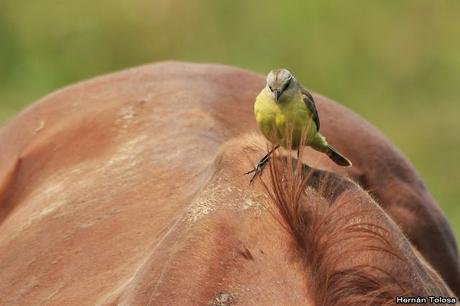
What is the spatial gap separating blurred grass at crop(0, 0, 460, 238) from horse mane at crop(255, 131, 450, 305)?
19.7 ft

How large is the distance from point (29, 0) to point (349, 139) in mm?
6516

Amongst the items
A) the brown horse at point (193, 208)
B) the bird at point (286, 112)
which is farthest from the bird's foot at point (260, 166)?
the bird at point (286, 112)

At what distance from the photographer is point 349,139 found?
3623mm

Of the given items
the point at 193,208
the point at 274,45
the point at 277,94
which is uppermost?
the point at 277,94

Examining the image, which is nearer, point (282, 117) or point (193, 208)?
point (193, 208)

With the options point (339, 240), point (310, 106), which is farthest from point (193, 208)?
point (310, 106)

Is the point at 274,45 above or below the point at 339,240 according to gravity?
below

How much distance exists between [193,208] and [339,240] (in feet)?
1.09

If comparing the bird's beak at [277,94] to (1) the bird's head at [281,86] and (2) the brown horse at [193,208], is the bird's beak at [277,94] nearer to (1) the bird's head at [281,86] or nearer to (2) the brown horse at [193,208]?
(1) the bird's head at [281,86]

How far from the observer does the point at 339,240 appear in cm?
226

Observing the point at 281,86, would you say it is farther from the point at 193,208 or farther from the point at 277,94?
the point at 193,208

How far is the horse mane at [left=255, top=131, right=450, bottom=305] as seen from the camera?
2.19 m

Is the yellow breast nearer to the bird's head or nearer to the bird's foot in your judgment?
the bird's head

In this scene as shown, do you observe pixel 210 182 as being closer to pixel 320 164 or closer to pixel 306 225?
pixel 306 225
